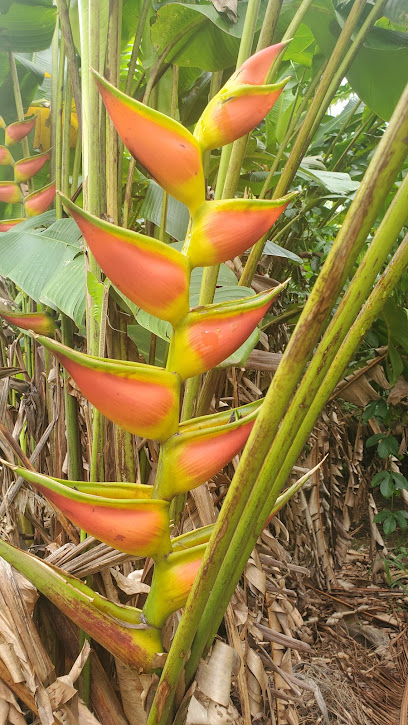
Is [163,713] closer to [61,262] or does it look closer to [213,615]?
[213,615]

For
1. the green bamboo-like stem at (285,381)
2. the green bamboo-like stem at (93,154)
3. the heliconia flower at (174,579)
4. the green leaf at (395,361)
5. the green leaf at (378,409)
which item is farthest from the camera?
the green leaf at (378,409)

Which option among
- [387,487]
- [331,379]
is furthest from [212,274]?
[387,487]

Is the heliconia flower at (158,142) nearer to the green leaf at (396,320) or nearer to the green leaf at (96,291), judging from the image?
the green leaf at (96,291)

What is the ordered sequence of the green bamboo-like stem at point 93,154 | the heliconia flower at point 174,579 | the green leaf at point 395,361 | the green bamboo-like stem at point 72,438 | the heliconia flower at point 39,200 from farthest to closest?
the green leaf at point 395,361
the heliconia flower at point 39,200
the green bamboo-like stem at point 72,438
the green bamboo-like stem at point 93,154
the heliconia flower at point 174,579

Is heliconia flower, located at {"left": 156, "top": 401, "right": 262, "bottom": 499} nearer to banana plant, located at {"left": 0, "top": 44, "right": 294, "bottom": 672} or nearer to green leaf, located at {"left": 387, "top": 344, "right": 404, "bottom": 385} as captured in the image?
banana plant, located at {"left": 0, "top": 44, "right": 294, "bottom": 672}

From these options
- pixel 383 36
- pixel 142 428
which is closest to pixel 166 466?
pixel 142 428

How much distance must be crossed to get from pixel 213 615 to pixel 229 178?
0.36 m

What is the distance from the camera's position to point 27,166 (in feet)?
2.34

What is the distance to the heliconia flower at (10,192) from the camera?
2.36 feet

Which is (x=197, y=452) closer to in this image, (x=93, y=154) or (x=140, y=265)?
(x=140, y=265)

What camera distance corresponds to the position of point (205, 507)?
0.56 m

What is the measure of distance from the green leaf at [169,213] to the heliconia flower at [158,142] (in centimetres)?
36

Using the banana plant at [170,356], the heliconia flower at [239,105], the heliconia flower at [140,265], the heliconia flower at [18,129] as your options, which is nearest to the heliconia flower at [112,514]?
the banana plant at [170,356]

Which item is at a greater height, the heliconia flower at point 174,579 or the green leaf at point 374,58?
the green leaf at point 374,58
